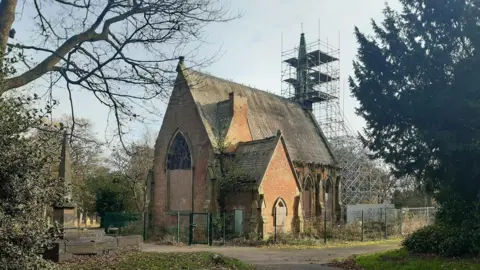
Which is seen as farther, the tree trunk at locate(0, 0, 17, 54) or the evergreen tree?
the evergreen tree

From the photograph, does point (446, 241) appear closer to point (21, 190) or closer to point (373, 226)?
point (21, 190)

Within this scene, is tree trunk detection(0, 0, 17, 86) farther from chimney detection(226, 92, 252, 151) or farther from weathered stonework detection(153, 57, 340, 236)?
chimney detection(226, 92, 252, 151)

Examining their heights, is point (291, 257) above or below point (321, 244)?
above

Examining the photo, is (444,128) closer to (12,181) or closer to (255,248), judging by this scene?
(255,248)

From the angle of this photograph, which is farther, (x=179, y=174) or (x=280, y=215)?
(x=179, y=174)

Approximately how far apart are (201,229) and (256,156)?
5.99 metres

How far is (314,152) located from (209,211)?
13744 mm

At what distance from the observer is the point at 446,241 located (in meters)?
15.5

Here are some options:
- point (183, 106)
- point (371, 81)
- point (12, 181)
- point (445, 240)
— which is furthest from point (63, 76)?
point (183, 106)

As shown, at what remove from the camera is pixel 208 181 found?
96.8ft

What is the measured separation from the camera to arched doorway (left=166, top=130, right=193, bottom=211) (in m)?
31.5

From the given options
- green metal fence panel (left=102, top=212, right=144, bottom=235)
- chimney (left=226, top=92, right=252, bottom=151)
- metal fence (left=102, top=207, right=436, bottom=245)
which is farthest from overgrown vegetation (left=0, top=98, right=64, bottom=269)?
chimney (left=226, top=92, right=252, bottom=151)

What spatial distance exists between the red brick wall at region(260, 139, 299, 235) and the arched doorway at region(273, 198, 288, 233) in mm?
230

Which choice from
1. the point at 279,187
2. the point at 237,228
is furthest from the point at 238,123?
the point at 237,228
